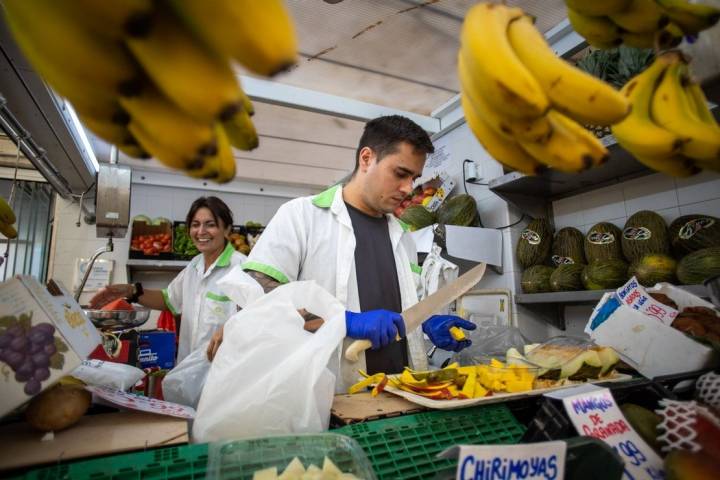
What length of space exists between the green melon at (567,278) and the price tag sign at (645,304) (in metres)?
0.97

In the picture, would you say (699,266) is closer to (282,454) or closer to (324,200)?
(324,200)

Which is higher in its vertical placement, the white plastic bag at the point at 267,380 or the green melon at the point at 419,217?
the green melon at the point at 419,217

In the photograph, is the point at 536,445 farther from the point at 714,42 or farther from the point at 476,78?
the point at 714,42

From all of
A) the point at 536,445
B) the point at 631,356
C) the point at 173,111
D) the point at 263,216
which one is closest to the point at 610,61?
the point at 631,356

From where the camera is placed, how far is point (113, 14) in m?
0.30

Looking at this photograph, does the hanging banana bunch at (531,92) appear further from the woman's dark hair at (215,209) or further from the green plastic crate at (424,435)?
the woman's dark hair at (215,209)

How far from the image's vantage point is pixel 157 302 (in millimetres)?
2920

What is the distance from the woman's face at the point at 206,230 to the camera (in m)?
2.66

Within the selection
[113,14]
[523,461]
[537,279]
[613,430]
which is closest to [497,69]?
[113,14]

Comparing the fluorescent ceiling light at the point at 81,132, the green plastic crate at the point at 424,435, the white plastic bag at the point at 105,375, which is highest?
the fluorescent ceiling light at the point at 81,132

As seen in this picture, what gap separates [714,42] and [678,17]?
33 centimetres

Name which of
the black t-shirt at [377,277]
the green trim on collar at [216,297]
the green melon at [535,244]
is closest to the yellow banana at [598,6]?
the black t-shirt at [377,277]

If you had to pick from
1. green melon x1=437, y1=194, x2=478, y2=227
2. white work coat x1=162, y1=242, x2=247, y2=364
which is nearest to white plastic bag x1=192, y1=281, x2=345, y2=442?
white work coat x1=162, y1=242, x2=247, y2=364

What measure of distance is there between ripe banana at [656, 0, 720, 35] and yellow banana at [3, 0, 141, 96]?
778 millimetres
